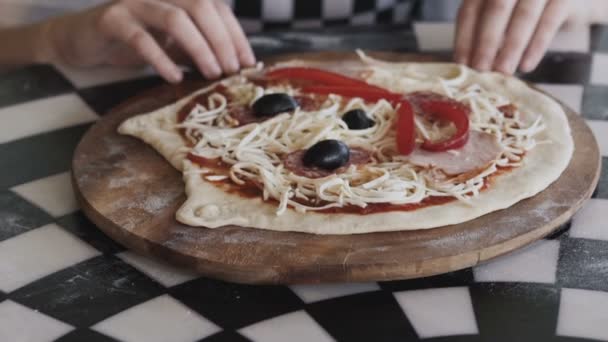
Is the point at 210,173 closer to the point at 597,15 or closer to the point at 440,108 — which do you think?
the point at 440,108

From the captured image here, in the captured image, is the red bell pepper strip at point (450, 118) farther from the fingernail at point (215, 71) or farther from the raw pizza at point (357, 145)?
the fingernail at point (215, 71)

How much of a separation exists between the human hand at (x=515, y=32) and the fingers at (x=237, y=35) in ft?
2.56

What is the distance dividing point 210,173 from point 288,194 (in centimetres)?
26

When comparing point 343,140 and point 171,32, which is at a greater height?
point 171,32

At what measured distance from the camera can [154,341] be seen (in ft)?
5.43

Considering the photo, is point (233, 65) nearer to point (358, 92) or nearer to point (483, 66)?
point (358, 92)

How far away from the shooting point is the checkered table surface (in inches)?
66.2

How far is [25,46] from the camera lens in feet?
10.4

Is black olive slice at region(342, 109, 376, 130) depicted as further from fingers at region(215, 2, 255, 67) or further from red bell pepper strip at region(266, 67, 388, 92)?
fingers at region(215, 2, 255, 67)

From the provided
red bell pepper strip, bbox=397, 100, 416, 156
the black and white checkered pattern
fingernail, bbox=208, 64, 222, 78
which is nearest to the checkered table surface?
red bell pepper strip, bbox=397, 100, 416, 156

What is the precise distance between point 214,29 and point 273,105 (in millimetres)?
475

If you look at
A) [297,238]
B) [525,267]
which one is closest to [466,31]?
[525,267]

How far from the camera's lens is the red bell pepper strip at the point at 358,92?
2.52 metres

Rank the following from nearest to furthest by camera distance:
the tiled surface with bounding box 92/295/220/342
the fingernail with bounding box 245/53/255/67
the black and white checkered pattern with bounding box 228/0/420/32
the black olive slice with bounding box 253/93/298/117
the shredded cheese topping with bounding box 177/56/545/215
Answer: the tiled surface with bounding box 92/295/220/342 → the shredded cheese topping with bounding box 177/56/545/215 → the black olive slice with bounding box 253/93/298/117 → the fingernail with bounding box 245/53/255/67 → the black and white checkered pattern with bounding box 228/0/420/32
